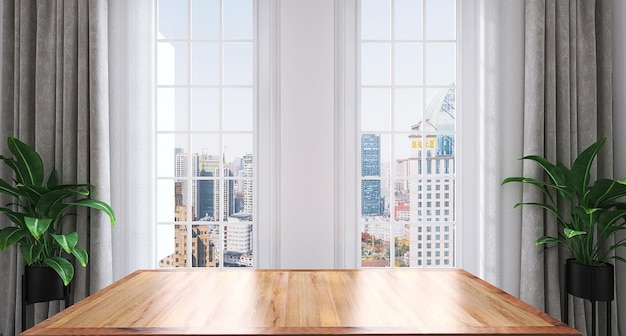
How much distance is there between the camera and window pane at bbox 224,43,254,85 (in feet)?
8.80

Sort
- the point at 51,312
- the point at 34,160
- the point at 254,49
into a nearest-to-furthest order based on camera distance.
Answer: the point at 34,160 → the point at 51,312 → the point at 254,49

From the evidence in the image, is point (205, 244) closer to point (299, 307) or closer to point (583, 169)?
point (299, 307)

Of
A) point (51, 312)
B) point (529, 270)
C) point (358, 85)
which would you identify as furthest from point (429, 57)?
point (51, 312)

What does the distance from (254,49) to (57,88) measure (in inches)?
45.2

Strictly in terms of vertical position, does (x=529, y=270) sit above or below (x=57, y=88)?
below

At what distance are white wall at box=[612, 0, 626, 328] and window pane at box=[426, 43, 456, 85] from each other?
918 mm

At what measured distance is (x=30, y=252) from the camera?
2041 mm

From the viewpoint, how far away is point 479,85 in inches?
104

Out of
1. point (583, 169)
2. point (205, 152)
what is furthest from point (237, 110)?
point (583, 169)

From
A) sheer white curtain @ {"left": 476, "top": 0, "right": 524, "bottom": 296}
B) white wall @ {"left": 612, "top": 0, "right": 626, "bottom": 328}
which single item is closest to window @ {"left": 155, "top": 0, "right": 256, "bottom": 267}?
sheer white curtain @ {"left": 476, "top": 0, "right": 524, "bottom": 296}

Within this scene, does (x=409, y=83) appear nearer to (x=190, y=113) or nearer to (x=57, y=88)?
(x=190, y=113)

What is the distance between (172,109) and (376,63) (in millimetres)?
1311

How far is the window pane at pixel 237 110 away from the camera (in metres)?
2.68

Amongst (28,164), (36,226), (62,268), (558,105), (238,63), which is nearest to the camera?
(36,226)
